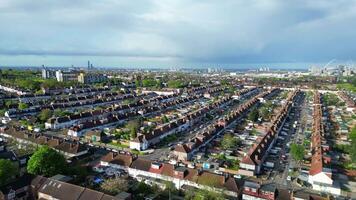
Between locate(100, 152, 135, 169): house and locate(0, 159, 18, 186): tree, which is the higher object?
locate(0, 159, 18, 186): tree

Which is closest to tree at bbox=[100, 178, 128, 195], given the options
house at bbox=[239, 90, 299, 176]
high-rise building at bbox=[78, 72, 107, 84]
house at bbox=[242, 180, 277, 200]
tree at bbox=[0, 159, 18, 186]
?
tree at bbox=[0, 159, 18, 186]

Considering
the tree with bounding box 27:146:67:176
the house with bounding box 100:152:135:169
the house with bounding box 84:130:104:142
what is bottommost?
the house with bounding box 84:130:104:142

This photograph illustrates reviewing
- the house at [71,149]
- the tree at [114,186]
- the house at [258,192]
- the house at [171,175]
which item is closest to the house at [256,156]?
the house at [171,175]

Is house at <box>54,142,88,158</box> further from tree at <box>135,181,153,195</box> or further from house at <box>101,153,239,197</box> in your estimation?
Answer: tree at <box>135,181,153,195</box>

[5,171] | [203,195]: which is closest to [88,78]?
[5,171]

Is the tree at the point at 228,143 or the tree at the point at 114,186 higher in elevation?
the tree at the point at 114,186

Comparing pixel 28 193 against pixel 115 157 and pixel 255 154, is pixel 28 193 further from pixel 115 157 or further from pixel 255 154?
pixel 255 154

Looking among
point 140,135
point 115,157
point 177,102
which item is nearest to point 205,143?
point 140,135

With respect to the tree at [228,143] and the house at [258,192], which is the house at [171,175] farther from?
the tree at [228,143]

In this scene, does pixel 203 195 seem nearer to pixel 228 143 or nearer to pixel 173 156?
pixel 173 156

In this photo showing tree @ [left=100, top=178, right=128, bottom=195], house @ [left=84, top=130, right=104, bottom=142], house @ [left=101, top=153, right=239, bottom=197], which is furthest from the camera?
house @ [left=84, top=130, right=104, bottom=142]

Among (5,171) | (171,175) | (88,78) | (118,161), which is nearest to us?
(5,171)
